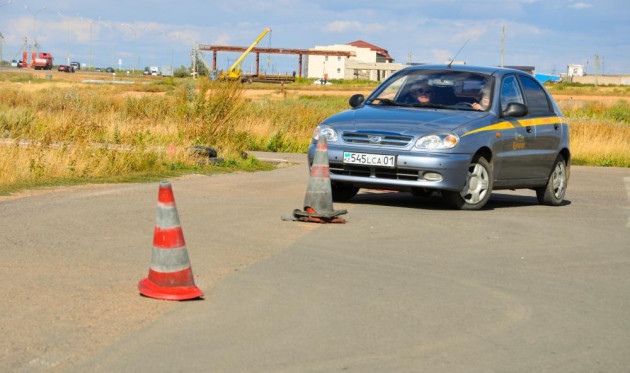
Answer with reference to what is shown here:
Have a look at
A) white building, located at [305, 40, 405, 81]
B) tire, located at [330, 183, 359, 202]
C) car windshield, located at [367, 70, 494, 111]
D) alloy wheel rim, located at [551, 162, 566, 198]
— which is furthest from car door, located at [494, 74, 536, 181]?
white building, located at [305, 40, 405, 81]

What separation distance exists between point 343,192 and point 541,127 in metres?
2.78

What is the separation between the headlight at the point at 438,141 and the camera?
11500mm

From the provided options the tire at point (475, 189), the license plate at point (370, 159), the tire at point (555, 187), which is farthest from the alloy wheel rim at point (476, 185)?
the tire at point (555, 187)

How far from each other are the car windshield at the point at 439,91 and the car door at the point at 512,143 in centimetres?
29

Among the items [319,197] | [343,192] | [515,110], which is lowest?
[343,192]

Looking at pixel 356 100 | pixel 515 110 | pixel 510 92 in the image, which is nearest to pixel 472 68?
pixel 510 92

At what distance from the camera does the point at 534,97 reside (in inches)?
536

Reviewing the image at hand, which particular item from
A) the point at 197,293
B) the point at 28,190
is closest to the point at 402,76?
the point at 28,190

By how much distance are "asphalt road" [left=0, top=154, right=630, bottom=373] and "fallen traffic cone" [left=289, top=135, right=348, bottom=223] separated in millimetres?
300

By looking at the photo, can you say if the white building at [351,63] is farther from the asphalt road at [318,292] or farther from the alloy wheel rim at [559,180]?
the asphalt road at [318,292]

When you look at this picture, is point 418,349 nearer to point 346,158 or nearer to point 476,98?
point 346,158

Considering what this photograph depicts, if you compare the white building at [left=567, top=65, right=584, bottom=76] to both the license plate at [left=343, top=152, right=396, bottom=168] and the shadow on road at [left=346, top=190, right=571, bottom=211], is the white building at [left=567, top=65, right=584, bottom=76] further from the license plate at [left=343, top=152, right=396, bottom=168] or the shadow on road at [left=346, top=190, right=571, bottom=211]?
the license plate at [left=343, top=152, right=396, bottom=168]

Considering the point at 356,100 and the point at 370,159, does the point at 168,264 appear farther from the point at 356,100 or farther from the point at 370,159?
the point at 356,100

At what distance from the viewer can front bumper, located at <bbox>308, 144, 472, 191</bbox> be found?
11.4 meters
